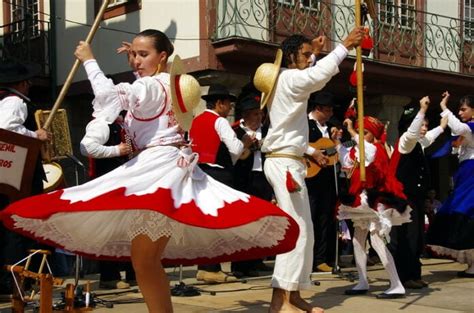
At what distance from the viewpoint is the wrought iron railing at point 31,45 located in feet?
54.9

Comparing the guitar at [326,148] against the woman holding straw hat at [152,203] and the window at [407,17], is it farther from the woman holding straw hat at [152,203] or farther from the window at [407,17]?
the window at [407,17]

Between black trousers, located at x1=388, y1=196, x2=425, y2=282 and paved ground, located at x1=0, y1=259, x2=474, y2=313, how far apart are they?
0.22 metres

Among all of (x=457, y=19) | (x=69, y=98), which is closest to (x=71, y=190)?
(x=69, y=98)

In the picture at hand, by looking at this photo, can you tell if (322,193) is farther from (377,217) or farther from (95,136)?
(95,136)

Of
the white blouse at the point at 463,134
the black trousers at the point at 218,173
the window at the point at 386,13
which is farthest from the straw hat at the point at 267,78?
the window at the point at 386,13

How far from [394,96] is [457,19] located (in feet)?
7.97

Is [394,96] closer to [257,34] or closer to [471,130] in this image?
[257,34]

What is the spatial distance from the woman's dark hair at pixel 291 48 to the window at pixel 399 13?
34.2ft

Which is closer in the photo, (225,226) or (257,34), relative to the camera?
(225,226)

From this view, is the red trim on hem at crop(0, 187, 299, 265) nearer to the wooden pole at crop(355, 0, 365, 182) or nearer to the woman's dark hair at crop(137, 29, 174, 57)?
the woman's dark hair at crop(137, 29, 174, 57)

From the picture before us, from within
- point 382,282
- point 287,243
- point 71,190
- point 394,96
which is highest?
point 394,96

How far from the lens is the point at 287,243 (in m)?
5.00

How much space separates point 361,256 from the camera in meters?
7.18

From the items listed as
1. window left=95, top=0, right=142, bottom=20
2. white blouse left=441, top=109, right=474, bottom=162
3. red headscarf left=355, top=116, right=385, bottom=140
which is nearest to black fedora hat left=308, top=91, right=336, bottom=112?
white blouse left=441, top=109, right=474, bottom=162
